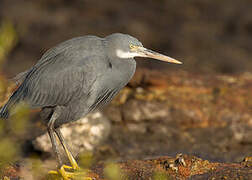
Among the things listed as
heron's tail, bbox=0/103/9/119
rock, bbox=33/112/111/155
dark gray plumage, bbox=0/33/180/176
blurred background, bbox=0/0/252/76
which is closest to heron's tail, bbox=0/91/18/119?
A: heron's tail, bbox=0/103/9/119

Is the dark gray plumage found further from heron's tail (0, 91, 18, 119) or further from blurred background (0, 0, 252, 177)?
blurred background (0, 0, 252, 177)

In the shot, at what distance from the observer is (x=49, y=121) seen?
5.35 metres

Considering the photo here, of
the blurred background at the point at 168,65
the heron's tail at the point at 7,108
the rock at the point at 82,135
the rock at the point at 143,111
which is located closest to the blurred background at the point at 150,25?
the blurred background at the point at 168,65

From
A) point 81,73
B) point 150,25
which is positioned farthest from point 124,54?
point 150,25

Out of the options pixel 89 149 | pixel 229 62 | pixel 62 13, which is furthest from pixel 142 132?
pixel 62 13

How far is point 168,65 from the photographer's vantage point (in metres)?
12.4

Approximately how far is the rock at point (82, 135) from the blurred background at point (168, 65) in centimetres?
10

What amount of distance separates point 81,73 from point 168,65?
7.48 meters

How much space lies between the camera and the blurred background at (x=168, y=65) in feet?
27.6

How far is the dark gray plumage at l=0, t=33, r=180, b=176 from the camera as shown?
5172mm

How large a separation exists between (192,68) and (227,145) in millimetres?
4267

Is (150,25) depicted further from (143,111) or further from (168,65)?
(143,111)

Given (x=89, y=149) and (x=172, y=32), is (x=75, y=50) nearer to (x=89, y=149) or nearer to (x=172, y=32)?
(x=89, y=149)

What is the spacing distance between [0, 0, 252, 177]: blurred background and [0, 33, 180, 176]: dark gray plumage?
2.77ft
